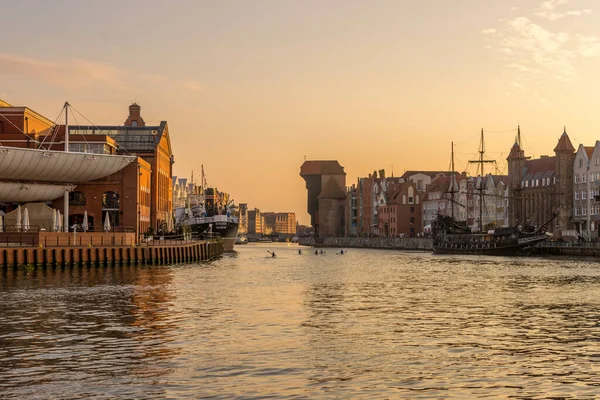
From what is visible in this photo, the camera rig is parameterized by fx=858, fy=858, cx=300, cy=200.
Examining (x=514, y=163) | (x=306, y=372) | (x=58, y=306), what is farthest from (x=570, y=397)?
(x=514, y=163)

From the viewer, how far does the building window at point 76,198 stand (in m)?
99.6

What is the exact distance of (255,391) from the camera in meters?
21.8

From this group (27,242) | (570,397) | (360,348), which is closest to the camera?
(570,397)

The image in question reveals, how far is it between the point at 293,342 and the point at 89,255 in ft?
162

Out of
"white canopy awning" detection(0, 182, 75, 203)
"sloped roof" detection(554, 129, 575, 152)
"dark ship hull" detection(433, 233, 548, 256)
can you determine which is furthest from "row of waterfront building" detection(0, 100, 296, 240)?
"sloped roof" detection(554, 129, 575, 152)

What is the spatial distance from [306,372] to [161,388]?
4.52 m

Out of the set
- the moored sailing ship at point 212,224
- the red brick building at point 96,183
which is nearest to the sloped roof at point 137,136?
the red brick building at point 96,183

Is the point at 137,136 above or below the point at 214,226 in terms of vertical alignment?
above

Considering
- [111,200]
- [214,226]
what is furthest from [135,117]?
[111,200]

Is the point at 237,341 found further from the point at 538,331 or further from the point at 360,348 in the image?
the point at 538,331

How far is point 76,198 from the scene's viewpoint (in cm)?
9988

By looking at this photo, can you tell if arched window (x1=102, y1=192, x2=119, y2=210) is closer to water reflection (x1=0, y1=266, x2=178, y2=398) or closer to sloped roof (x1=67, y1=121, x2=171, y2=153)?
sloped roof (x1=67, y1=121, x2=171, y2=153)

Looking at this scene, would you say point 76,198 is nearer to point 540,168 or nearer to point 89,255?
point 89,255

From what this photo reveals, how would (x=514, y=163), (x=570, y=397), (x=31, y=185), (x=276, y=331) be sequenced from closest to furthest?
(x=570, y=397) < (x=276, y=331) < (x=31, y=185) < (x=514, y=163)
